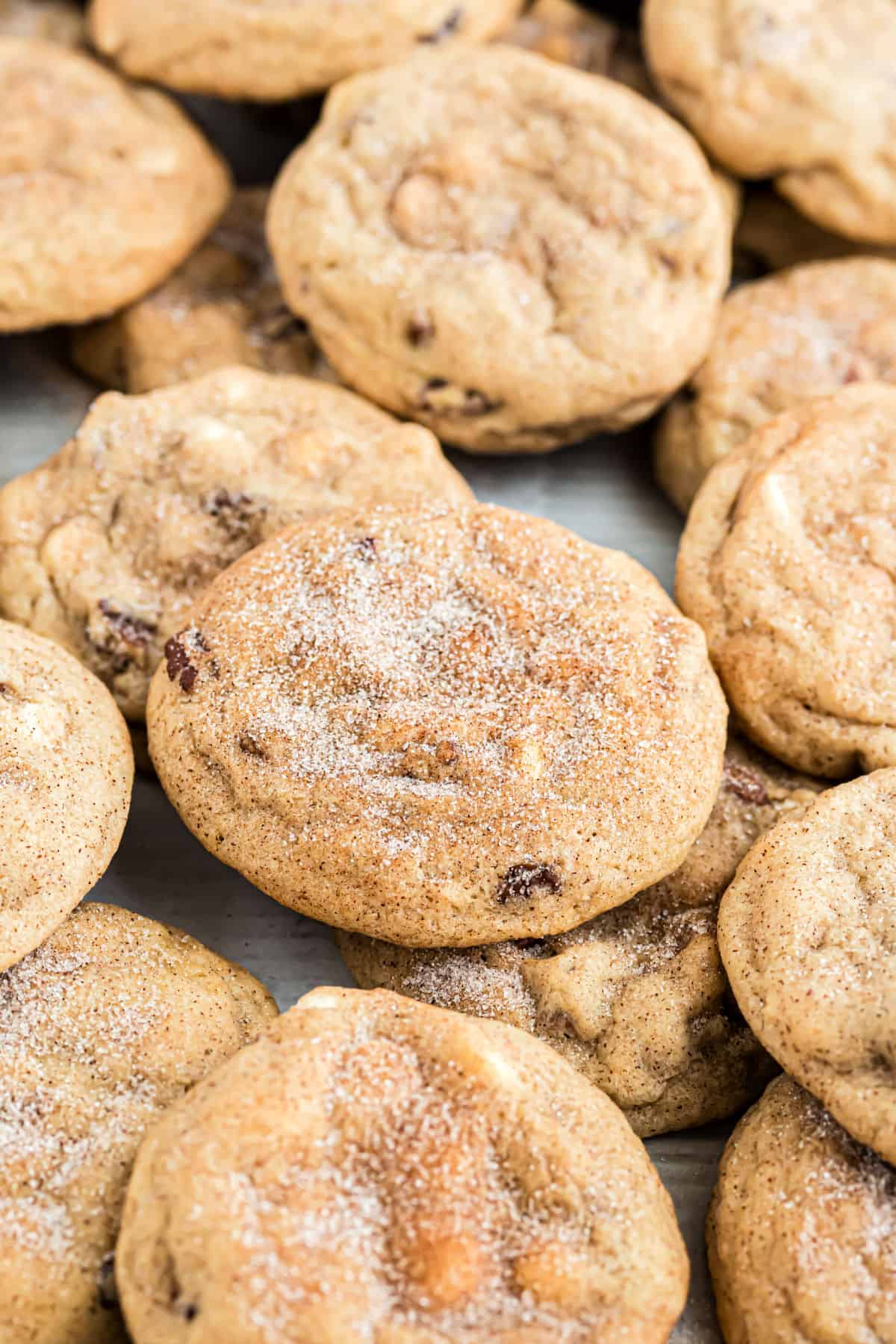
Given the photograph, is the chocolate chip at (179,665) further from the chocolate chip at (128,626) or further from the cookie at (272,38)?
the cookie at (272,38)

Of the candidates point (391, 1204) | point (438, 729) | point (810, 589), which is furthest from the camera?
point (810, 589)

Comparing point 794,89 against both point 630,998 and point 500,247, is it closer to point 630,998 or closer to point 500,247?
point 500,247

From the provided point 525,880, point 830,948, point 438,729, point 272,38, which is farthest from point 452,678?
point 272,38

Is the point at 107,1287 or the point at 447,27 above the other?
the point at 447,27

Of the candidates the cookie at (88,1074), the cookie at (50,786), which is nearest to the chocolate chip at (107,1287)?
the cookie at (88,1074)

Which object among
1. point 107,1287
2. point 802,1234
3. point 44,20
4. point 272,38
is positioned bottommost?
point 107,1287

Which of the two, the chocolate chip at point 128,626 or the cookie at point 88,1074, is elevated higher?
the chocolate chip at point 128,626

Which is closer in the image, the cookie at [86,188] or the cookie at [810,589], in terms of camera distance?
the cookie at [810,589]

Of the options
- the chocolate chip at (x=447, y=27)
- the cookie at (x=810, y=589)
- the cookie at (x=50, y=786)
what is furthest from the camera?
the chocolate chip at (x=447, y=27)
